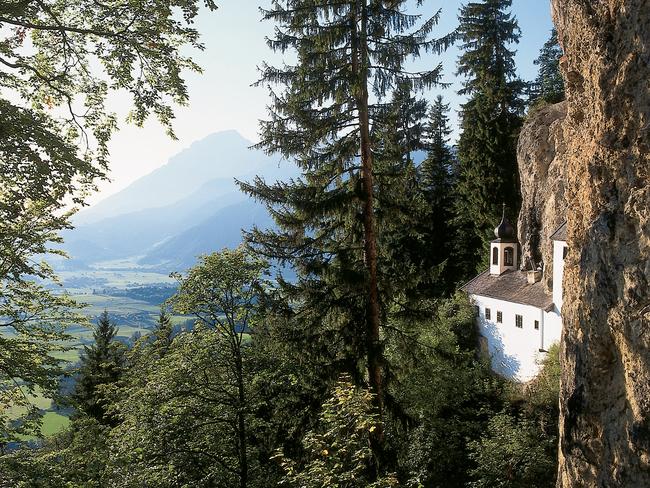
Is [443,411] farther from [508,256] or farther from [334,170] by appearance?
[334,170]

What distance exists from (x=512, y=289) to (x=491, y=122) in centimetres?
1097

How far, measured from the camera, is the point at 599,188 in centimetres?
578

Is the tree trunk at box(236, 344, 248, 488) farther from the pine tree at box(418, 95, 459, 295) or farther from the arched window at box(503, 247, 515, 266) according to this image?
the pine tree at box(418, 95, 459, 295)

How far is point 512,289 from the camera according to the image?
25.2 m

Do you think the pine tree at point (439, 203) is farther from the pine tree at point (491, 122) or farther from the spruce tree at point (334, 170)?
the spruce tree at point (334, 170)

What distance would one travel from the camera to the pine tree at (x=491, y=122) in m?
29.8

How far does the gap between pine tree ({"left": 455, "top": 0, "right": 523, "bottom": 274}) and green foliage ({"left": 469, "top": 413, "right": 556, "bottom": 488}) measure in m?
15.3

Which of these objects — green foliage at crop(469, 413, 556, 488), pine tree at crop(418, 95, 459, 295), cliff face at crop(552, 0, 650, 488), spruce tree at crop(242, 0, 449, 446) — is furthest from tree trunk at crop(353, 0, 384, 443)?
pine tree at crop(418, 95, 459, 295)

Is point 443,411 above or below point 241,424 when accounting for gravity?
below

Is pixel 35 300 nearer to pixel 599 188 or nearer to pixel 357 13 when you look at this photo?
pixel 357 13

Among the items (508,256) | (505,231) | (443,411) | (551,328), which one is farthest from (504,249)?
(443,411)

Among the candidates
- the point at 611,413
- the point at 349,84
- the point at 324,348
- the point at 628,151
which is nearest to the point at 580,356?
the point at 611,413

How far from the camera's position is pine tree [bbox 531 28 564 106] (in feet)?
101

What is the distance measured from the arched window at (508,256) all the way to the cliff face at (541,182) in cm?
63
